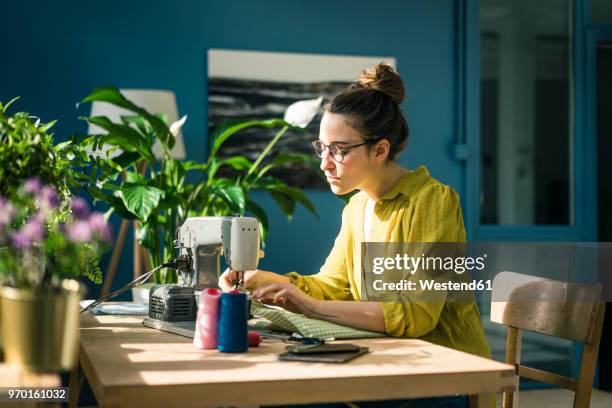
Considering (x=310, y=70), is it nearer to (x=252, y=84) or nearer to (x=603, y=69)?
(x=252, y=84)

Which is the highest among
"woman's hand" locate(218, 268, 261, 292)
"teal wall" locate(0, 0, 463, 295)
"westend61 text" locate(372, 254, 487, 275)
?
"teal wall" locate(0, 0, 463, 295)

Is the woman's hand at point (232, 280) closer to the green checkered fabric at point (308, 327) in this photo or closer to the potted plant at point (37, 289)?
the green checkered fabric at point (308, 327)

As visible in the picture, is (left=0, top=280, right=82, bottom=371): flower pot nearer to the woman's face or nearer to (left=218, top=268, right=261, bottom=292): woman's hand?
(left=218, top=268, right=261, bottom=292): woman's hand

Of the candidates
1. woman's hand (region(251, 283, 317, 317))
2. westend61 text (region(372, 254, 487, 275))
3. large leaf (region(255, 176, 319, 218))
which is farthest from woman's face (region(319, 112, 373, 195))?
large leaf (region(255, 176, 319, 218))

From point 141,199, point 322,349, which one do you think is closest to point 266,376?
point 322,349

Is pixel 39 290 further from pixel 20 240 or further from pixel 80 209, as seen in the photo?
pixel 80 209

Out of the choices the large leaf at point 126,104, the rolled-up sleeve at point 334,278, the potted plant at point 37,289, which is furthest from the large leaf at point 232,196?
the potted plant at point 37,289

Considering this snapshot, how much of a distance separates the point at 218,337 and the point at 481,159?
12.4ft

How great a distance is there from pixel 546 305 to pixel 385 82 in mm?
725

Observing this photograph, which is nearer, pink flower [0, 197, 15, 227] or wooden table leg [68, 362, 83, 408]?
pink flower [0, 197, 15, 227]

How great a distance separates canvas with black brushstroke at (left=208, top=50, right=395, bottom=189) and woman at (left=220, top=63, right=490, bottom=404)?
2031mm

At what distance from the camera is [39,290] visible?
1059 mm

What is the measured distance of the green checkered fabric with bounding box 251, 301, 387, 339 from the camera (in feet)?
5.65

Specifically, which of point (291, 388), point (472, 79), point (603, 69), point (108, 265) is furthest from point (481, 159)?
point (291, 388)
